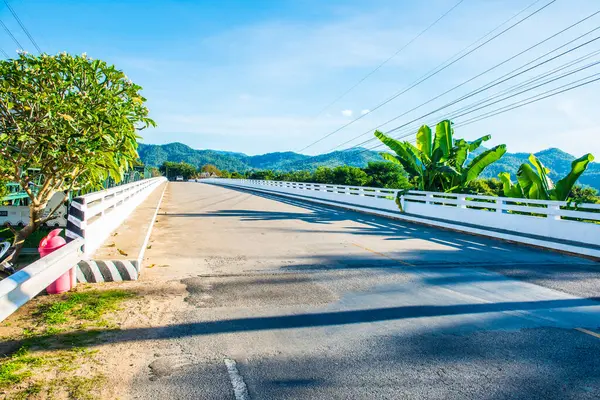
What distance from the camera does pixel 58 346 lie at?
15.1 feet

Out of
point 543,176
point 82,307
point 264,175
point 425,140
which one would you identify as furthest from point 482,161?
point 264,175

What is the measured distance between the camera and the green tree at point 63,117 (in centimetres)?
777

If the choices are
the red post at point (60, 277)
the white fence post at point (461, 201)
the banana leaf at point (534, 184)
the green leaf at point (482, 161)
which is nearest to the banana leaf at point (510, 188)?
the banana leaf at point (534, 184)

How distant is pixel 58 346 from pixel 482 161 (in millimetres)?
19532

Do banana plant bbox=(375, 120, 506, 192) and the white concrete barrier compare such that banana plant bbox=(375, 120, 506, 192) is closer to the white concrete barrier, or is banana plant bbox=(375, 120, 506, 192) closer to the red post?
the white concrete barrier

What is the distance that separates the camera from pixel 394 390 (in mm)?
3746

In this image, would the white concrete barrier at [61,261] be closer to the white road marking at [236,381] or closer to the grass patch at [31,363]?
the grass patch at [31,363]

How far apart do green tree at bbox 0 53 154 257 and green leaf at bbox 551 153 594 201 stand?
48.1ft

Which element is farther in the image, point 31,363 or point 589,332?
point 589,332

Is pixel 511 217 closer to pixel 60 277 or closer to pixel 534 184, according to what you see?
pixel 534 184

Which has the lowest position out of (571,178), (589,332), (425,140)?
(589,332)

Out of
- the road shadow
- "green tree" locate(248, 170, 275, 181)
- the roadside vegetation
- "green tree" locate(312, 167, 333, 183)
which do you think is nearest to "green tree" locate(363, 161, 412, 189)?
"green tree" locate(312, 167, 333, 183)

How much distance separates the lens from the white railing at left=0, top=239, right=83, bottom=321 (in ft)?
13.4

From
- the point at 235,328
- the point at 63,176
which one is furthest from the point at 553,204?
the point at 63,176
